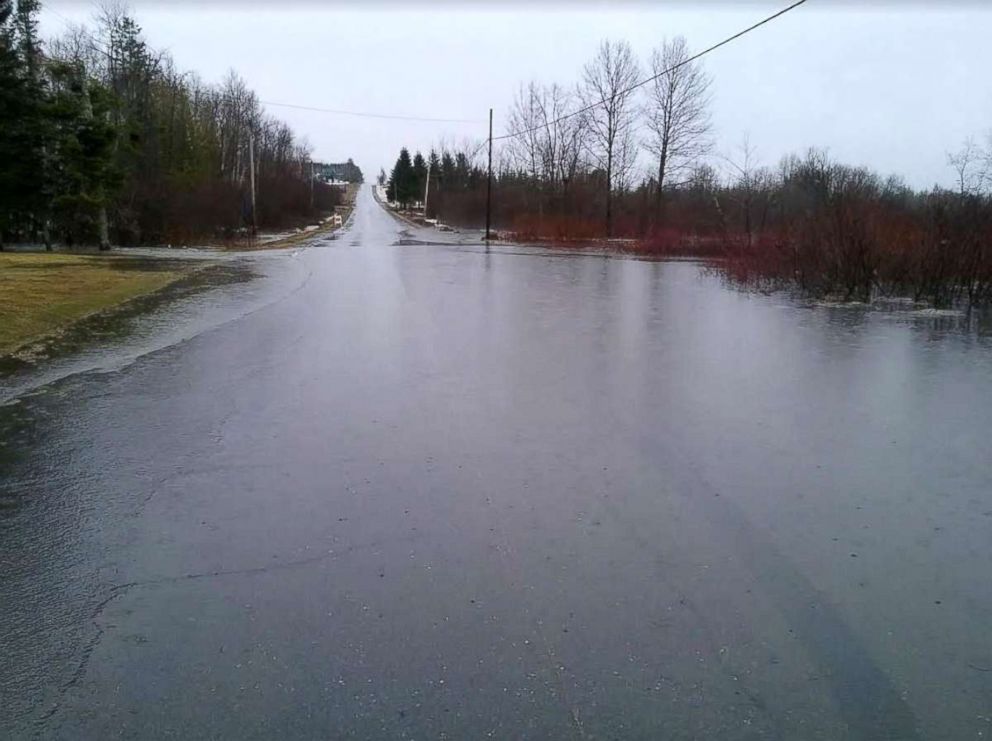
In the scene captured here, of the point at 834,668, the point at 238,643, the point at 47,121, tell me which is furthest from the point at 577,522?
the point at 47,121

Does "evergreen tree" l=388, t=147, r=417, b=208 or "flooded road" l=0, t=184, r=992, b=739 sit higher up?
"evergreen tree" l=388, t=147, r=417, b=208

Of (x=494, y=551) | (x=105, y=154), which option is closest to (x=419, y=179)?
(x=105, y=154)

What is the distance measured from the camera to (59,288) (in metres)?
18.0

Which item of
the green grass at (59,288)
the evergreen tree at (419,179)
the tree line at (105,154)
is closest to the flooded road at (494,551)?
the green grass at (59,288)

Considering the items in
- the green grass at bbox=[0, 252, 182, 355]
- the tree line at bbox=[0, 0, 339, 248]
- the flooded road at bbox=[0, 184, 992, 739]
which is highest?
the tree line at bbox=[0, 0, 339, 248]

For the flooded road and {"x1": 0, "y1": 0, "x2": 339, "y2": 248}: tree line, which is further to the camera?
{"x1": 0, "y1": 0, "x2": 339, "y2": 248}: tree line

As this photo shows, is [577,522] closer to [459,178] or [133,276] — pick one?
[133,276]

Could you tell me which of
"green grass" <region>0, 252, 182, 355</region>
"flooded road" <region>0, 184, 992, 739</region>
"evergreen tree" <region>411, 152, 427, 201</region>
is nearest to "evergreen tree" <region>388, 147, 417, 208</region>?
"evergreen tree" <region>411, 152, 427, 201</region>

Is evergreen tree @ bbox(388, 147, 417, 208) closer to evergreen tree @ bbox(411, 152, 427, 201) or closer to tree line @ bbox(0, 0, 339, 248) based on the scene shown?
evergreen tree @ bbox(411, 152, 427, 201)

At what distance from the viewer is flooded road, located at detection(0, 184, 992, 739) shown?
3318 mm

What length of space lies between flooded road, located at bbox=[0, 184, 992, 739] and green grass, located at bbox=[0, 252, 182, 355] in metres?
3.63

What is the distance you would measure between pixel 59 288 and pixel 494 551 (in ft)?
54.3

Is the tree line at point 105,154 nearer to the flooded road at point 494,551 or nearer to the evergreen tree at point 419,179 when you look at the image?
the flooded road at point 494,551

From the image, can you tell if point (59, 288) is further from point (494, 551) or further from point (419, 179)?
point (419, 179)
